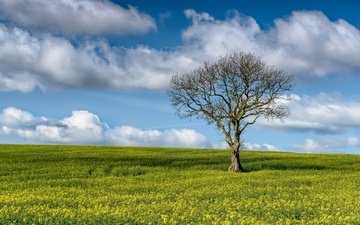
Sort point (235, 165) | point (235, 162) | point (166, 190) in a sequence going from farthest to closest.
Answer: point (235, 162), point (235, 165), point (166, 190)

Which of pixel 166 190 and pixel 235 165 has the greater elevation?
pixel 235 165

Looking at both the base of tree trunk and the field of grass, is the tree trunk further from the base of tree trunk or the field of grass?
the field of grass

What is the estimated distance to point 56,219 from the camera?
68.1ft

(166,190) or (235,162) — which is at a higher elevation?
(235,162)

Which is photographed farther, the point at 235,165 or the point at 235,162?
the point at 235,162

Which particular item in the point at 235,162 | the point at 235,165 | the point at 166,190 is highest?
the point at 235,162

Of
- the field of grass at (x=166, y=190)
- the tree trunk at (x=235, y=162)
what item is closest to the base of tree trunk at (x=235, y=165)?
the tree trunk at (x=235, y=162)

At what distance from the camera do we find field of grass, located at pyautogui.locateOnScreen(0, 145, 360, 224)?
2216 centimetres

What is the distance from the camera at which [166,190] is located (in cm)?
3731

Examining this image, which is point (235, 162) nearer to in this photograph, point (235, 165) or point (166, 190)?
point (235, 165)

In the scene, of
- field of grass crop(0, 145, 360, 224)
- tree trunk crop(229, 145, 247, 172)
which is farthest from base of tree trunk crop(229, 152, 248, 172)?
field of grass crop(0, 145, 360, 224)

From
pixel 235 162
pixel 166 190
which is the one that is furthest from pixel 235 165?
pixel 166 190

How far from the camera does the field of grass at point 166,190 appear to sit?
2216cm

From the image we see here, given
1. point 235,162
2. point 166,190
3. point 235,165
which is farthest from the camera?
point 235,162
